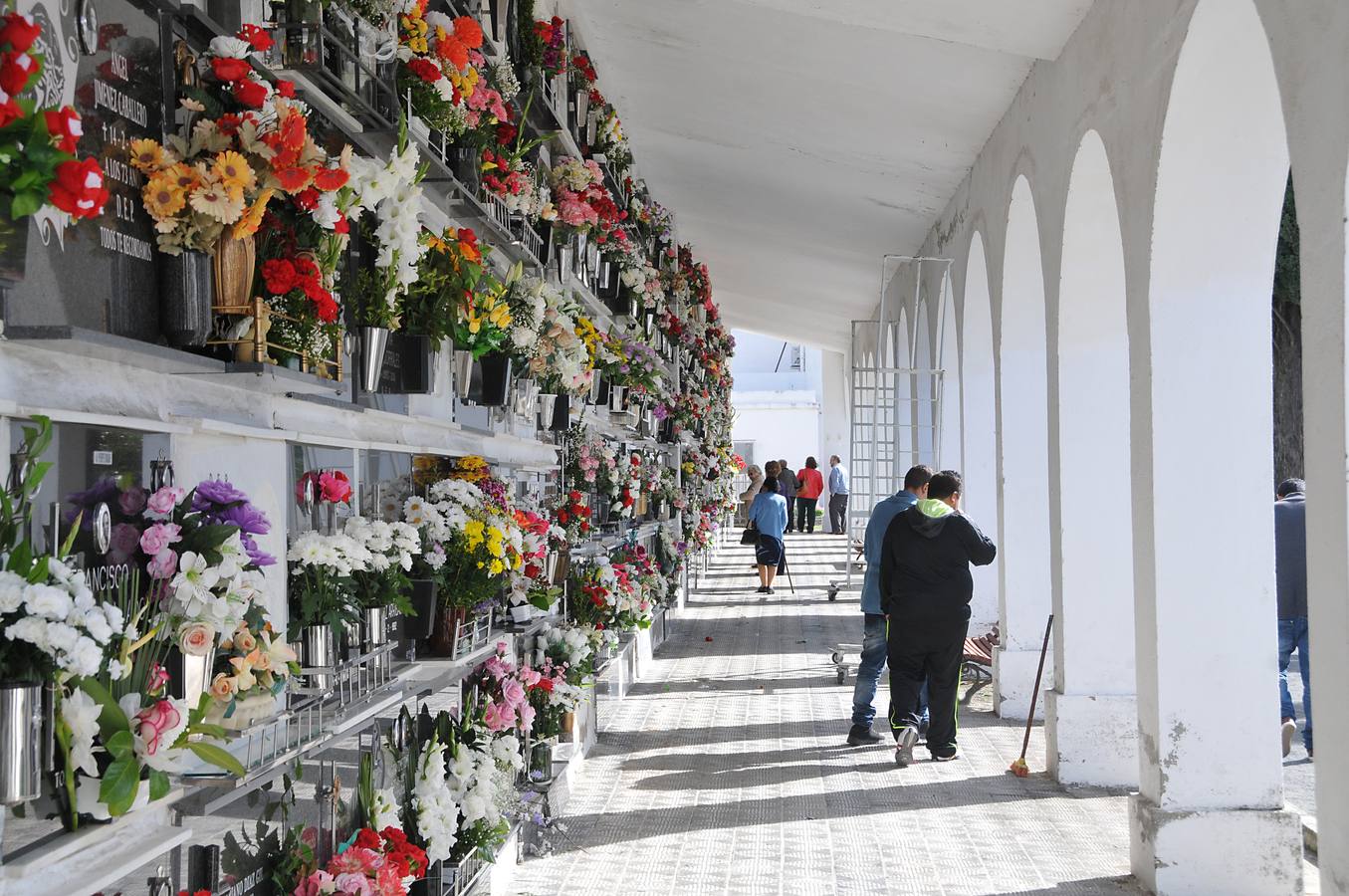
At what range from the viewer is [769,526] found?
17266 mm

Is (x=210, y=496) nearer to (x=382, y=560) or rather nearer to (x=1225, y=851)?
(x=382, y=560)

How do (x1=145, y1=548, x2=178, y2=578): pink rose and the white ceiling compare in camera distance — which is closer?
(x1=145, y1=548, x2=178, y2=578): pink rose

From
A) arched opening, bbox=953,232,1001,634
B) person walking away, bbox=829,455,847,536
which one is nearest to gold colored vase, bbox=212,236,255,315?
arched opening, bbox=953,232,1001,634

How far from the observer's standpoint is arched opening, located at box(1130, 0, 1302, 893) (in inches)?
205

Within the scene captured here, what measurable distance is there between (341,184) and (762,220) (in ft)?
39.2

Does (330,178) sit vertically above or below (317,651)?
above

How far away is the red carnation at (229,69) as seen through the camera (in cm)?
273

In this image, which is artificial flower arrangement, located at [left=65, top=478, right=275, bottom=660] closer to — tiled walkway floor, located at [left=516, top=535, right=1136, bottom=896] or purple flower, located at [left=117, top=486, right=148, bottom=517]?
purple flower, located at [left=117, top=486, right=148, bottom=517]

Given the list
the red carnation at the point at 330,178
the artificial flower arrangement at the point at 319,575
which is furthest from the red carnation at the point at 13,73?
the artificial flower arrangement at the point at 319,575

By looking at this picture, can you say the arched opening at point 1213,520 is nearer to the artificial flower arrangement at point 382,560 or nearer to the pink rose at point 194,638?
the artificial flower arrangement at point 382,560

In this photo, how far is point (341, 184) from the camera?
300 cm

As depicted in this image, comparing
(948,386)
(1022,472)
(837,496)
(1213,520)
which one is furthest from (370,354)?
(837,496)

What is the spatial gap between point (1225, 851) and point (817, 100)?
5.56 meters

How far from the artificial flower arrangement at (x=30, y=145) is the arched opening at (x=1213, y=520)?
4304 millimetres
